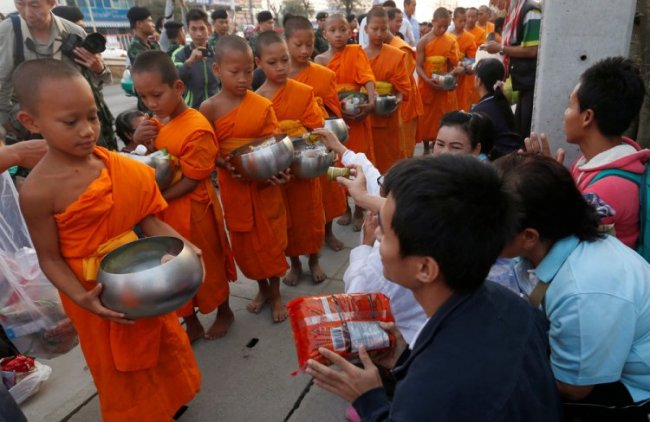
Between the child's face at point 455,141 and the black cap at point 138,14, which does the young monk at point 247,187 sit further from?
the black cap at point 138,14

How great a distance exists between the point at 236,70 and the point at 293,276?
178 cm

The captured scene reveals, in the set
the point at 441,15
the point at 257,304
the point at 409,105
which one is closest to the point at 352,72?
the point at 409,105

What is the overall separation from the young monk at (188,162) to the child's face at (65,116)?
0.78 metres

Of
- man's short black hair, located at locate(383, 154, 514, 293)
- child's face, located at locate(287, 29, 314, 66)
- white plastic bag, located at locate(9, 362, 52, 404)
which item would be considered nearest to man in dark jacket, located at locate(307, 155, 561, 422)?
man's short black hair, located at locate(383, 154, 514, 293)

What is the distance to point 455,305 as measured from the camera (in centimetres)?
112

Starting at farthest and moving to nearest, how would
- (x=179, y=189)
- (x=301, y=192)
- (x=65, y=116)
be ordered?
1. (x=301, y=192)
2. (x=179, y=189)
3. (x=65, y=116)

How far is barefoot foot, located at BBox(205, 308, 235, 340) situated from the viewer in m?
3.12

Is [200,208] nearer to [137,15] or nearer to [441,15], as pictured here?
[137,15]

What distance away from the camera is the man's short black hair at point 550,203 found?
1.45 metres

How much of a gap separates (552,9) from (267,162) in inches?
77.8

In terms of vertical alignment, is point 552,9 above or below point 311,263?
above

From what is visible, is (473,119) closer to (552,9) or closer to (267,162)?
(552,9)

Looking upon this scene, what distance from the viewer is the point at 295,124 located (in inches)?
136

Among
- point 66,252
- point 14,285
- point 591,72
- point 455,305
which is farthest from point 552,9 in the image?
point 14,285
